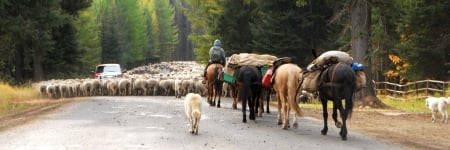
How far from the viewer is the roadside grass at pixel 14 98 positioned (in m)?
23.2

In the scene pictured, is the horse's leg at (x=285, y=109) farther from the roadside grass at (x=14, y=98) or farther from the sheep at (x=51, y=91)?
the sheep at (x=51, y=91)

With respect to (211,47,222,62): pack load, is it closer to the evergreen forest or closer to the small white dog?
the evergreen forest

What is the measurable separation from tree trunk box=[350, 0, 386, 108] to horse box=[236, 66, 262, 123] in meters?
7.53

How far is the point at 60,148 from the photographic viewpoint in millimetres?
10602

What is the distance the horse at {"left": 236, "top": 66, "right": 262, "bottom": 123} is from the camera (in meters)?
15.9

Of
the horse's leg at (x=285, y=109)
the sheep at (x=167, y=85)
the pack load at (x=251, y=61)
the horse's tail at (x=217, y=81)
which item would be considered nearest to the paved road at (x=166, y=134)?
the horse's leg at (x=285, y=109)

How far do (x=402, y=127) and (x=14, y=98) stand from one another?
1894cm

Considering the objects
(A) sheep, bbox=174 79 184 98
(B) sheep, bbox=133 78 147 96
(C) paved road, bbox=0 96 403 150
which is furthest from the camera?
(B) sheep, bbox=133 78 147 96

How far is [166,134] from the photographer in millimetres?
12688

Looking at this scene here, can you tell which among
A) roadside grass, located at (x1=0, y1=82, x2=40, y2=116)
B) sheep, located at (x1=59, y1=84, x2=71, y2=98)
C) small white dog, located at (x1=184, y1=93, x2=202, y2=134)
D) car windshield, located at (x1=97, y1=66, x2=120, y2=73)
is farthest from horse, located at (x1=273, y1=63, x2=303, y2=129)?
car windshield, located at (x1=97, y1=66, x2=120, y2=73)

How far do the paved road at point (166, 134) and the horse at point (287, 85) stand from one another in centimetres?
51

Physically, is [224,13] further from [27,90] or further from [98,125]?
[98,125]

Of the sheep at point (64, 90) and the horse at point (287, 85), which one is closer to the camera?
the horse at point (287, 85)

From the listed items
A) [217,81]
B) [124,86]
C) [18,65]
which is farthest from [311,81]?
[18,65]
